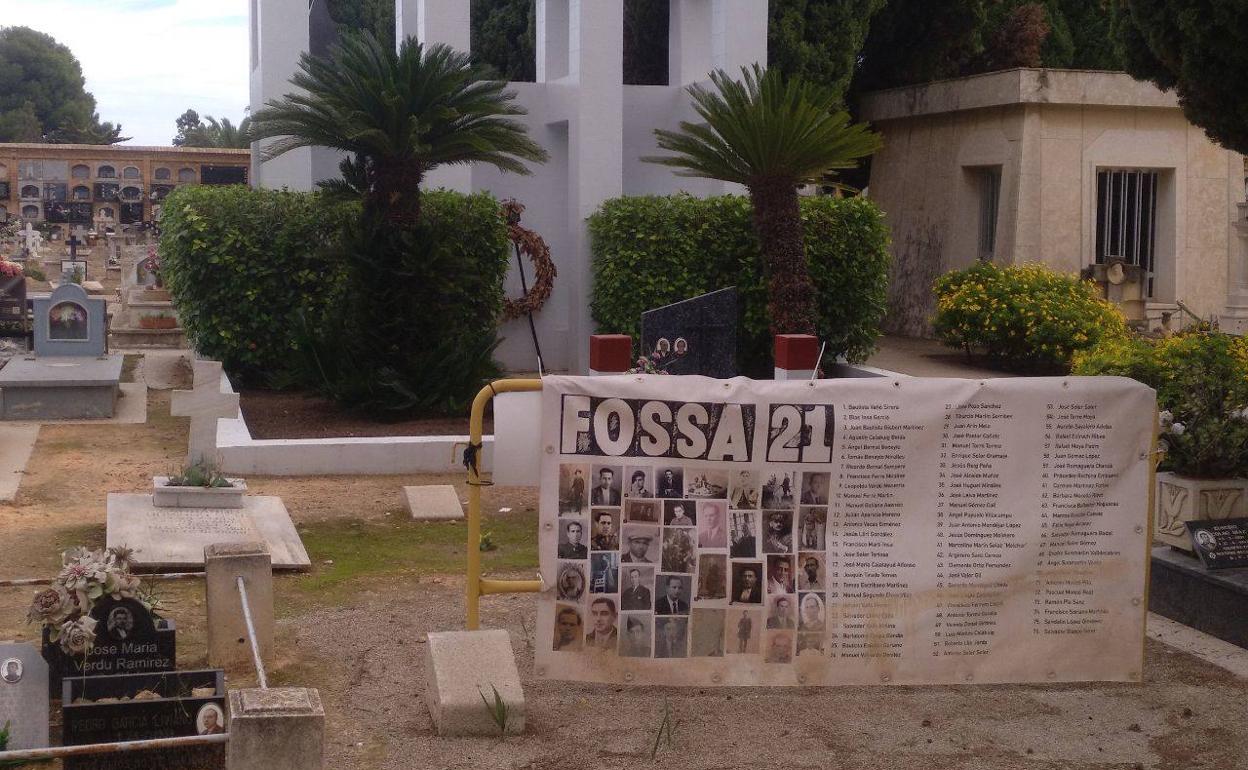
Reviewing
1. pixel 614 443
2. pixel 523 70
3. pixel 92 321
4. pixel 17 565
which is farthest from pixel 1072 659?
pixel 523 70

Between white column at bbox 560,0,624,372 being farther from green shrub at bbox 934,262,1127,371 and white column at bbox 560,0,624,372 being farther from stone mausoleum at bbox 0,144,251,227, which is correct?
stone mausoleum at bbox 0,144,251,227

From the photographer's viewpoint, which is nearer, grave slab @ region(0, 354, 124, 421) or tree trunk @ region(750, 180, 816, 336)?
grave slab @ region(0, 354, 124, 421)

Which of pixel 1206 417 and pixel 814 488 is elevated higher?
pixel 1206 417

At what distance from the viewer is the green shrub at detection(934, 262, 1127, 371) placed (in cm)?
1655

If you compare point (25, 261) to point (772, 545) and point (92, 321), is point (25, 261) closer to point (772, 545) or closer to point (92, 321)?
point (92, 321)

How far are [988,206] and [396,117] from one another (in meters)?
10.8

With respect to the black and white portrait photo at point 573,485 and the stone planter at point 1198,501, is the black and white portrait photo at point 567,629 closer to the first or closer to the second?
the black and white portrait photo at point 573,485

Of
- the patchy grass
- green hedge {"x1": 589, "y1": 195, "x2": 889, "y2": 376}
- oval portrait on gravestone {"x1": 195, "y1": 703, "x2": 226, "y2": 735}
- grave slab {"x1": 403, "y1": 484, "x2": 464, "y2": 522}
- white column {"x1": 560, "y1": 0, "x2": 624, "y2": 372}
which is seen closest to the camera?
oval portrait on gravestone {"x1": 195, "y1": 703, "x2": 226, "y2": 735}

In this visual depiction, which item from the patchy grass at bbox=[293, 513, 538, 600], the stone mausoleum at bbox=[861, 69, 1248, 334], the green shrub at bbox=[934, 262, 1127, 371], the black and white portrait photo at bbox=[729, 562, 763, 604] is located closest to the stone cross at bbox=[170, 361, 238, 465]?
the patchy grass at bbox=[293, 513, 538, 600]

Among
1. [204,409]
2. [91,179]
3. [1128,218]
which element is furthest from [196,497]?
[91,179]

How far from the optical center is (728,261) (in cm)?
1576

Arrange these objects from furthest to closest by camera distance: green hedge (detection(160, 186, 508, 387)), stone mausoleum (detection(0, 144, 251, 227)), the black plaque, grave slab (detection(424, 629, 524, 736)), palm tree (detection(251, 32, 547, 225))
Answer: stone mausoleum (detection(0, 144, 251, 227)), green hedge (detection(160, 186, 508, 387)), palm tree (detection(251, 32, 547, 225)), grave slab (detection(424, 629, 524, 736)), the black plaque

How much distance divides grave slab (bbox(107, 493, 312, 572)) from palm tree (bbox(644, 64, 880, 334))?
21.2 feet

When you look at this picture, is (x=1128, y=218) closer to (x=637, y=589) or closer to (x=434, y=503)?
(x=434, y=503)
